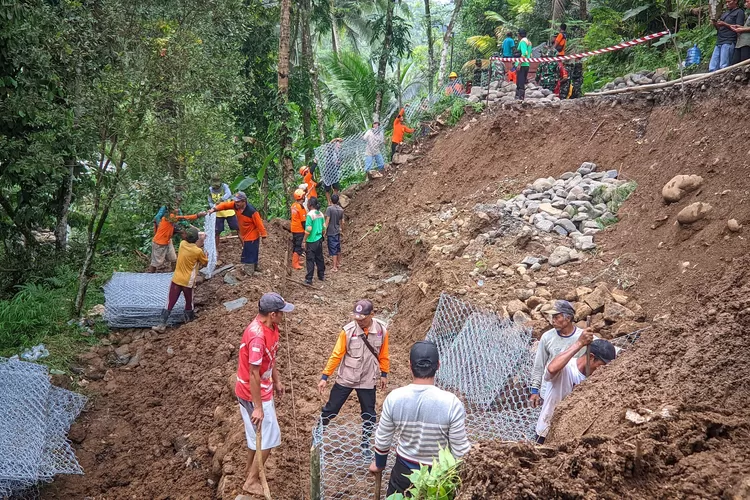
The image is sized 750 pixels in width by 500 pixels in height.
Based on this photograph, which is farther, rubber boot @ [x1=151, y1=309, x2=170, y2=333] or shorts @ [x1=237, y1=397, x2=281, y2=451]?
rubber boot @ [x1=151, y1=309, x2=170, y2=333]

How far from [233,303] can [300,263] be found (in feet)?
11.4

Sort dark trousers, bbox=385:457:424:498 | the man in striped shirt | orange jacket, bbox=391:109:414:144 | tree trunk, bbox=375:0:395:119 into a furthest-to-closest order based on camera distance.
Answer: tree trunk, bbox=375:0:395:119
orange jacket, bbox=391:109:414:144
dark trousers, bbox=385:457:424:498
the man in striped shirt

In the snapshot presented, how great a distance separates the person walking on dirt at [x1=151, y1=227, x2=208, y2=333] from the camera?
323 inches

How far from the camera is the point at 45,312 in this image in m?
9.18

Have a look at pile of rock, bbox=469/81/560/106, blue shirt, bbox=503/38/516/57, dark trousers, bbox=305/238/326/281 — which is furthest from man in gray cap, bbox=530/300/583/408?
blue shirt, bbox=503/38/516/57

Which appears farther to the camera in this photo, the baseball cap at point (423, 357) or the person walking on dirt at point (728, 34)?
the person walking on dirt at point (728, 34)

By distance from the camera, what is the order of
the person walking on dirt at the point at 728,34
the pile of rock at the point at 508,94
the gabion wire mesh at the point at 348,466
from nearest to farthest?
1. the gabion wire mesh at the point at 348,466
2. the person walking on dirt at the point at 728,34
3. the pile of rock at the point at 508,94

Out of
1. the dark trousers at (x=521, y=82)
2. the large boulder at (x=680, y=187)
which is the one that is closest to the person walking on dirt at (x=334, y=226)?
the dark trousers at (x=521, y=82)

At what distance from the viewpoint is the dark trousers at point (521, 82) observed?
13484mm

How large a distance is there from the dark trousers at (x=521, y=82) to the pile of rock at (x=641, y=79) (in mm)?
2022

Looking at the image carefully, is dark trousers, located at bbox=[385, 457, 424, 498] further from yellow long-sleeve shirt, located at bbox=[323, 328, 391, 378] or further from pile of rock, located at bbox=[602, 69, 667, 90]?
pile of rock, located at bbox=[602, 69, 667, 90]

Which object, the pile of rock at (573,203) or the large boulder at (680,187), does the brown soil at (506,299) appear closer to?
the large boulder at (680,187)

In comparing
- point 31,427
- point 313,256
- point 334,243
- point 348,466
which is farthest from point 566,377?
point 334,243

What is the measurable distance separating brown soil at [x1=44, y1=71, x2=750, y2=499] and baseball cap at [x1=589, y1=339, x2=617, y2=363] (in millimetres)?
122
